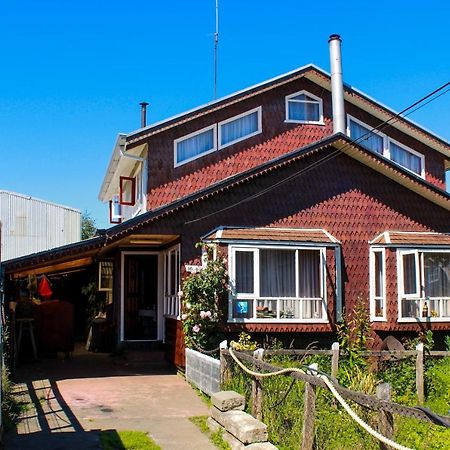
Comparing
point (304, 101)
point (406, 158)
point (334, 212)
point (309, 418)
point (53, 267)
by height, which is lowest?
point (309, 418)

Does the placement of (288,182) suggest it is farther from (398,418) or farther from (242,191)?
(398,418)

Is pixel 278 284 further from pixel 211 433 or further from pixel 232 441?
pixel 232 441

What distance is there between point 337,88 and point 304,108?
123cm

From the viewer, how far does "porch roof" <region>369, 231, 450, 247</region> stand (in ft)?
53.0

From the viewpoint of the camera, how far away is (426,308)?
16.0 m

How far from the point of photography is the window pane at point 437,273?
16.6 metres

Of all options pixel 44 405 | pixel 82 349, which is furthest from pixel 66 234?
pixel 44 405

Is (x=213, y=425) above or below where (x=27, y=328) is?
below

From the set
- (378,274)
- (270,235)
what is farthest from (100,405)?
(378,274)

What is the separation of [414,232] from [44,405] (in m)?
10.7

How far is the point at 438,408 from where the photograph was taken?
1291cm

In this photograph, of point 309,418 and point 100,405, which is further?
point 100,405

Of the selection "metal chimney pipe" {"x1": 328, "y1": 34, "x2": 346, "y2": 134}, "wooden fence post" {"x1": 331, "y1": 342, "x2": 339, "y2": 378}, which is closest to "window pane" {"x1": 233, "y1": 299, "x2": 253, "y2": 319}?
"wooden fence post" {"x1": 331, "y1": 342, "x2": 339, "y2": 378}

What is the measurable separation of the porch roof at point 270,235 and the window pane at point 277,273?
430mm
